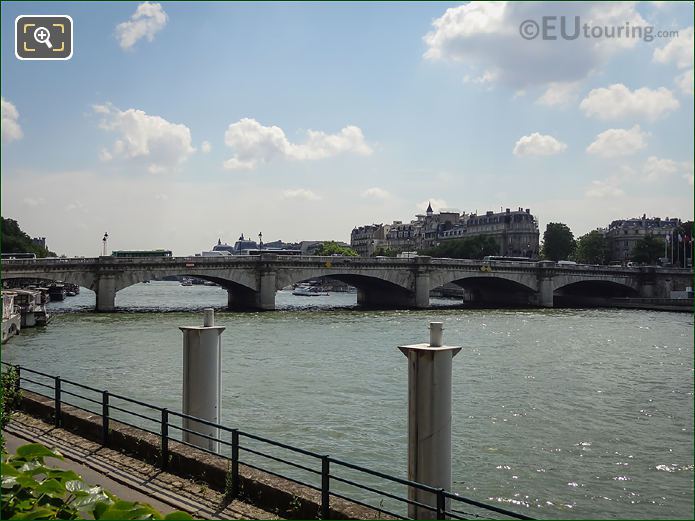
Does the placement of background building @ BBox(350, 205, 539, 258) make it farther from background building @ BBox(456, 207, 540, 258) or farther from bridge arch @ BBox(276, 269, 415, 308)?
bridge arch @ BBox(276, 269, 415, 308)

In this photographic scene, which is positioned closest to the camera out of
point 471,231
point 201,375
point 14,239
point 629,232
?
point 201,375

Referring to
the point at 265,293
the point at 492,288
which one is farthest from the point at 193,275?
the point at 492,288

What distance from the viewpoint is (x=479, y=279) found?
78.9 meters

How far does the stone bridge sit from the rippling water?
9958 millimetres

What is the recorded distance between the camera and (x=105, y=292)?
187ft

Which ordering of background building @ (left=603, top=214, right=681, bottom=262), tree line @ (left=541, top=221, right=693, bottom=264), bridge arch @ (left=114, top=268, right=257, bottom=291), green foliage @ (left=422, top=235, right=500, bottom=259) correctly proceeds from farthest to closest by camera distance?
1. background building @ (left=603, top=214, right=681, bottom=262)
2. green foliage @ (left=422, top=235, right=500, bottom=259)
3. tree line @ (left=541, top=221, right=693, bottom=264)
4. bridge arch @ (left=114, top=268, right=257, bottom=291)

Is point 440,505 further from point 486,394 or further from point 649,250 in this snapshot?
point 649,250

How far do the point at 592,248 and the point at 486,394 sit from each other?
111945 millimetres

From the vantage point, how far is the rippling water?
556 inches

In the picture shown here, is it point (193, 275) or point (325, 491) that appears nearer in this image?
point (325, 491)

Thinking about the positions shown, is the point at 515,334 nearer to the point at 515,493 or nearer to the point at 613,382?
the point at 613,382

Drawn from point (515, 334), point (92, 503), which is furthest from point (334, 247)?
point (92, 503)

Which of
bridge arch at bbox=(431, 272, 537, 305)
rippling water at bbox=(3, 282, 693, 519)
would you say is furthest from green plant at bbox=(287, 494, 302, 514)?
bridge arch at bbox=(431, 272, 537, 305)

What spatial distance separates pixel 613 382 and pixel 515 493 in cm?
1430
